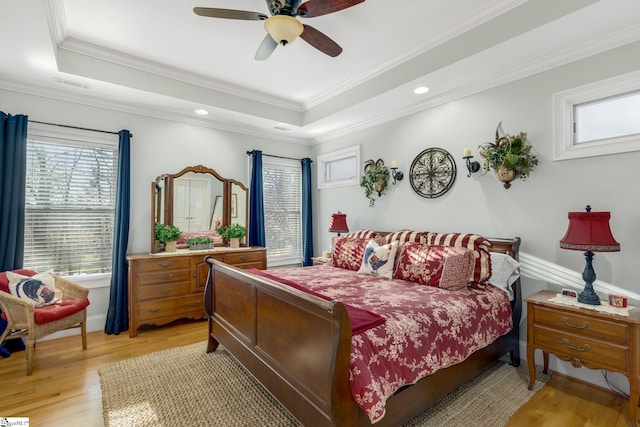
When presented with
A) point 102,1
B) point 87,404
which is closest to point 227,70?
point 102,1

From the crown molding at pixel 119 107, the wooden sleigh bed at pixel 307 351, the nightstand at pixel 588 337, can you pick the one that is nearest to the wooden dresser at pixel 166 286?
the wooden sleigh bed at pixel 307 351

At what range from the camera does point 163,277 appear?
367 centimetres

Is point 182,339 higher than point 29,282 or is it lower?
lower

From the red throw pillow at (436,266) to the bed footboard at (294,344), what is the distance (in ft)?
4.79

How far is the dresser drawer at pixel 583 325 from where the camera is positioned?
6.54ft

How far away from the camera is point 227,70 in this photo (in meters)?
3.62

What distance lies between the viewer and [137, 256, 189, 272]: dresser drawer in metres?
3.55

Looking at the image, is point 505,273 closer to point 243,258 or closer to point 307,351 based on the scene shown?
point 307,351

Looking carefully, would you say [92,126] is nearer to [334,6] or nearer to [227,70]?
[227,70]

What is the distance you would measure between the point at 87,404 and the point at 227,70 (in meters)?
3.42

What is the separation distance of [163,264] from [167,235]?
0.45m

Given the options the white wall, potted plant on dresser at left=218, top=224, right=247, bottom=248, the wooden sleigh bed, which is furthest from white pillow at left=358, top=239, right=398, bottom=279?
potted plant on dresser at left=218, top=224, right=247, bottom=248

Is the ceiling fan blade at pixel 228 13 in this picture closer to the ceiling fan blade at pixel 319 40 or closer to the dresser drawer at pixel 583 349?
the ceiling fan blade at pixel 319 40

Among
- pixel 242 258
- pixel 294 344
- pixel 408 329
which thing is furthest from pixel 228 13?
pixel 242 258
